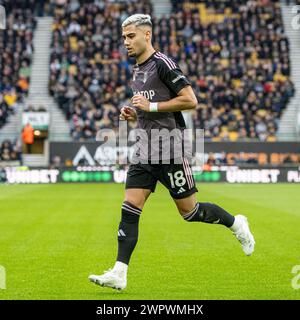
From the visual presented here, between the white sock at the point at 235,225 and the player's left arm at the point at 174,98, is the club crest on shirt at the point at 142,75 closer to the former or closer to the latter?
the player's left arm at the point at 174,98

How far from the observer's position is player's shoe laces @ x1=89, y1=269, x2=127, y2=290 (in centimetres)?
870

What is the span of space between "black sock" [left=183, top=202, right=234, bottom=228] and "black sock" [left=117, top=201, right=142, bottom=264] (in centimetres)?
62

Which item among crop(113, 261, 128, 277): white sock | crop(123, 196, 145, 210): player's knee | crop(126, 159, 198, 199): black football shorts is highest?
crop(126, 159, 198, 199): black football shorts

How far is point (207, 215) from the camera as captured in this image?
31.3ft

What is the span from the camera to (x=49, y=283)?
9.45 m

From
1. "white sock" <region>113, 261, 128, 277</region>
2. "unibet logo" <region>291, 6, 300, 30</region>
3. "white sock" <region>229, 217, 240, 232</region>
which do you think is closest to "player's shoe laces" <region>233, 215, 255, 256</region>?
"white sock" <region>229, 217, 240, 232</region>

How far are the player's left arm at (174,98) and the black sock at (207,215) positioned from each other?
3.79ft

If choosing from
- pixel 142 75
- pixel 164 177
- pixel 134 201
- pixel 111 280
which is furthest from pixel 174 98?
pixel 111 280

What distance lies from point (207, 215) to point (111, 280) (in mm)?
1435

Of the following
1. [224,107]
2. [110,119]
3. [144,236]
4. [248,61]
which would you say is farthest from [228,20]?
[144,236]

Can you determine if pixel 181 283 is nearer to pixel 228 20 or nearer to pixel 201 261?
pixel 201 261

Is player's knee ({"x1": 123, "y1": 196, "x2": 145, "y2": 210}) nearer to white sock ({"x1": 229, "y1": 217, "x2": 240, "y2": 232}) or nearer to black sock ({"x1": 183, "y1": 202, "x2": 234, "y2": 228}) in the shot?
black sock ({"x1": 183, "y1": 202, "x2": 234, "y2": 228})

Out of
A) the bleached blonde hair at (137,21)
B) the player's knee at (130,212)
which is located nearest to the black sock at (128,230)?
the player's knee at (130,212)

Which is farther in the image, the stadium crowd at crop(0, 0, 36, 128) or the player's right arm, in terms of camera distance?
the stadium crowd at crop(0, 0, 36, 128)
